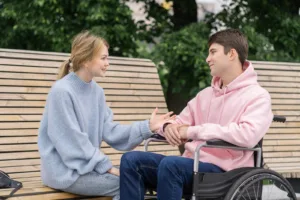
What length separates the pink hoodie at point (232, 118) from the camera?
13.0 feet

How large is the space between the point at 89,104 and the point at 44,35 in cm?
416

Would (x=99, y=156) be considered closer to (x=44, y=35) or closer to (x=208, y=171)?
(x=208, y=171)

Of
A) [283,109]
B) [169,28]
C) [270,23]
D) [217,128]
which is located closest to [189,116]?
[217,128]

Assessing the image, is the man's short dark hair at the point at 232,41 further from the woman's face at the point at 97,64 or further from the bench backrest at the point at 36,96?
the bench backrest at the point at 36,96

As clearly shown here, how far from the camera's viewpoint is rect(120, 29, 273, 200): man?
3949 mm

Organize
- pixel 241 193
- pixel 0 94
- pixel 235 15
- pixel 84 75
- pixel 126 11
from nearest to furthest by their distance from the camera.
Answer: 1. pixel 241 193
2. pixel 84 75
3. pixel 0 94
4. pixel 126 11
5. pixel 235 15

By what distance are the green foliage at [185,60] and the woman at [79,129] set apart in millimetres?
3214

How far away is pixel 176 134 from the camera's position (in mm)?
4211

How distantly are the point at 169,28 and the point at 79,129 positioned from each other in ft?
16.0

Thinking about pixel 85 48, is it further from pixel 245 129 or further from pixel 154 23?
pixel 154 23

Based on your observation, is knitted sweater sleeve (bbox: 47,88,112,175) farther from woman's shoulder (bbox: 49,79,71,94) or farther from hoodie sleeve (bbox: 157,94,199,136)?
hoodie sleeve (bbox: 157,94,199,136)

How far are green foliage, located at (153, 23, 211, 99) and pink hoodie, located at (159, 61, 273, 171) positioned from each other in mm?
3060

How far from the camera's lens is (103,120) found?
14.5 ft

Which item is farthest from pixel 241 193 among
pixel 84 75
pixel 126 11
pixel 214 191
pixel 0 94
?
pixel 126 11
